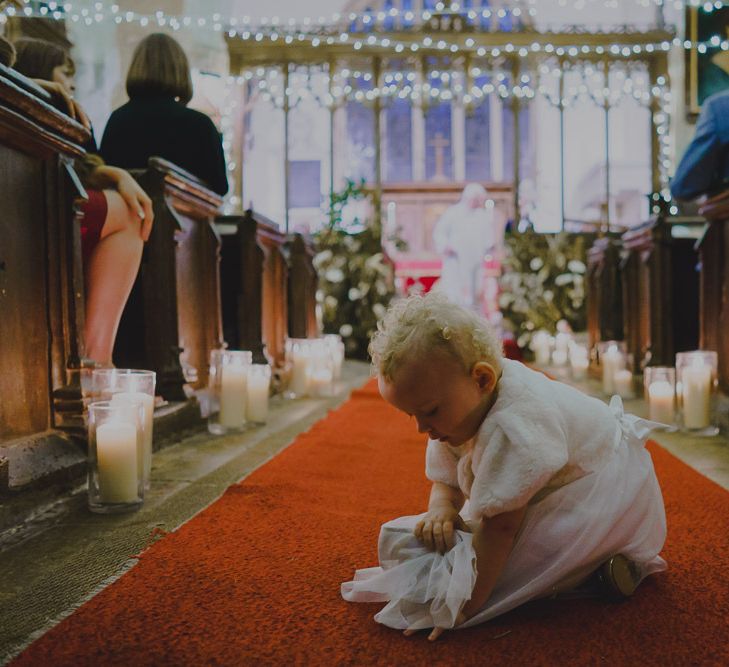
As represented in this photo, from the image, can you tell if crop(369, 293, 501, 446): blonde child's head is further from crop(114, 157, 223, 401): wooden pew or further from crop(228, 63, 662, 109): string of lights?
crop(228, 63, 662, 109): string of lights

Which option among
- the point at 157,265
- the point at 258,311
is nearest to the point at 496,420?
the point at 157,265

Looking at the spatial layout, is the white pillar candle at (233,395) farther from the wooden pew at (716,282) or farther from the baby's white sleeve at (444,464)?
the wooden pew at (716,282)

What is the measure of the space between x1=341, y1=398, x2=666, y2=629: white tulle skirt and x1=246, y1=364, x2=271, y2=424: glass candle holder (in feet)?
6.24

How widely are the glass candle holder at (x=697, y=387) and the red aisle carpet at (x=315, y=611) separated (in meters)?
1.03

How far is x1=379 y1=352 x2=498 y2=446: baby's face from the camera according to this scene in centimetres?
104

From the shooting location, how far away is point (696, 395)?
275cm

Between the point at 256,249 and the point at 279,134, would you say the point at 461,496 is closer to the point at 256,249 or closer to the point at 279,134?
the point at 256,249

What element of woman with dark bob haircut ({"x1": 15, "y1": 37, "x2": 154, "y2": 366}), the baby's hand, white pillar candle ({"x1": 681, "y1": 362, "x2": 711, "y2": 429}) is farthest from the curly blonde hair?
white pillar candle ({"x1": 681, "y1": 362, "x2": 711, "y2": 429})

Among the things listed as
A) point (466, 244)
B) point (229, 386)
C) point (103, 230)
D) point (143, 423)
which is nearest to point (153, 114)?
point (103, 230)

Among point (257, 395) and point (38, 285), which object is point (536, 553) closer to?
point (38, 285)

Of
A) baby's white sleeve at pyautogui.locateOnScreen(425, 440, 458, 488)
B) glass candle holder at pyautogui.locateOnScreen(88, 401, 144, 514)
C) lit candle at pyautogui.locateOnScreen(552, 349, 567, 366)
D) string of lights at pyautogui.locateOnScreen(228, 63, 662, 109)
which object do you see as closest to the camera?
baby's white sleeve at pyautogui.locateOnScreen(425, 440, 458, 488)

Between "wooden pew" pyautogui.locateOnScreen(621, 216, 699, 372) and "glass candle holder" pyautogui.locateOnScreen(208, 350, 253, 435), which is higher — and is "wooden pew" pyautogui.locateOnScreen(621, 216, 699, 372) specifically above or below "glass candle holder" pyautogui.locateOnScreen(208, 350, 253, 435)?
above

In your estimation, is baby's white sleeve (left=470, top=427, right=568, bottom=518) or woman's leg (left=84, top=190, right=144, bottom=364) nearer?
baby's white sleeve (left=470, top=427, right=568, bottom=518)

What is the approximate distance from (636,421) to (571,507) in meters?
0.24
